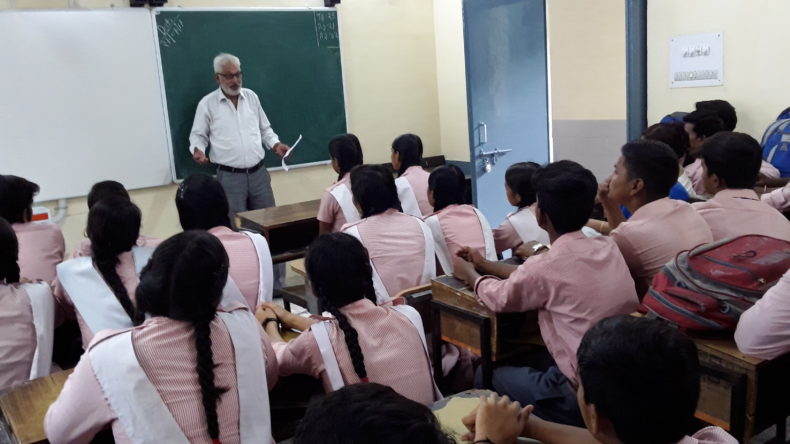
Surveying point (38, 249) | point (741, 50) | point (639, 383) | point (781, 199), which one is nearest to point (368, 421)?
point (639, 383)

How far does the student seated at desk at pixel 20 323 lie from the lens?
1966 mm

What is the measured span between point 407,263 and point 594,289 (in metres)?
0.90

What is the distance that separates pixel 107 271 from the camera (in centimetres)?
212

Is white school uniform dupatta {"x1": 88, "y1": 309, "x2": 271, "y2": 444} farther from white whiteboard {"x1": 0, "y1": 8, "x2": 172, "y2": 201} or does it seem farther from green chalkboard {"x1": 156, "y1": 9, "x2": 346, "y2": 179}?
green chalkboard {"x1": 156, "y1": 9, "x2": 346, "y2": 179}

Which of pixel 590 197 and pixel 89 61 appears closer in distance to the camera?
pixel 590 197

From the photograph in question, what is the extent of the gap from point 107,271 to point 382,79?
371 cm

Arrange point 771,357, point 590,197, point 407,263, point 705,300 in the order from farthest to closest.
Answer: point 407,263 → point 590,197 → point 705,300 → point 771,357

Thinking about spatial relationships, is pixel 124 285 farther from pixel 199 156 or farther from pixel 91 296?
pixel 199 156

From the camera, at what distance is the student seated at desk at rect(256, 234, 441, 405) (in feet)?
5.41

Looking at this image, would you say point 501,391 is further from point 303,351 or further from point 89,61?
point 89,61

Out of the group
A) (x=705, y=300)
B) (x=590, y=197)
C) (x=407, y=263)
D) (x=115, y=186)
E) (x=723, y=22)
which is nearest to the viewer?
(x=705, y=300)

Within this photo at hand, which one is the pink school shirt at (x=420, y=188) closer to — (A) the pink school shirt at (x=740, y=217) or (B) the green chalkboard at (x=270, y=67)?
(A) the pink school shirt at (x=740, y=217)

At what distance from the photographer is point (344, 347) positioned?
1.65 meters

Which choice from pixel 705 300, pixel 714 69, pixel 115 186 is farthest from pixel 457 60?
pixel 705 300
